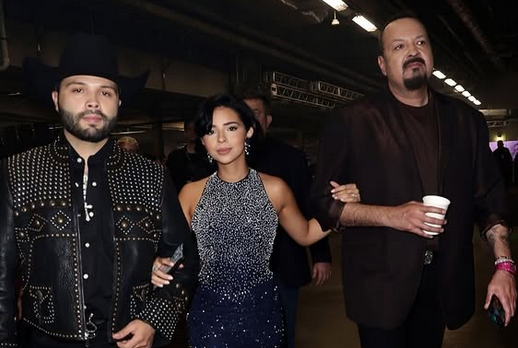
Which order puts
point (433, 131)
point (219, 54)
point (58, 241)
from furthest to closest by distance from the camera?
point (219, 54)
point (433, 131)
point (58, 241)

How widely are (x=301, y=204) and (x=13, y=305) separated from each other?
1.91 meters

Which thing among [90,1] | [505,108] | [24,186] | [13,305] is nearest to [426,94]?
[24,186]

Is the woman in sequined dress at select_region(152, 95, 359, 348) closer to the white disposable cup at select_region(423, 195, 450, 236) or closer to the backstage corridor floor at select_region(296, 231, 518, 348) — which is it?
the white disposable cup at select_region(423, 195, 450, 236)

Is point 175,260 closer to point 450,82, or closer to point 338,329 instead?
point 338,329

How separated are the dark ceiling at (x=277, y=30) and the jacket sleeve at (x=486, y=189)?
4.75m

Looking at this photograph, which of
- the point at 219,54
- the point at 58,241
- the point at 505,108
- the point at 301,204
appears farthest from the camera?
the point at 505,108

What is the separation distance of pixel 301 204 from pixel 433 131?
4.35 feet

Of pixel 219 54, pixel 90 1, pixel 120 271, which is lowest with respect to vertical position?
pixel 120 271

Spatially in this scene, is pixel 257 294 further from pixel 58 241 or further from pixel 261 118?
pixel 261 118

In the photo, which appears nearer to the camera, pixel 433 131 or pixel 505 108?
pixel 433 131

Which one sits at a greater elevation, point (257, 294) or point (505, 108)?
point (505, 108)

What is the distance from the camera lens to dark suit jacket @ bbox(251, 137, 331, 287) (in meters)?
3.15

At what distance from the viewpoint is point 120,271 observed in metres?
1.76

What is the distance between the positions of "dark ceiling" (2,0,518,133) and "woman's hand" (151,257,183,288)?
183 inches
